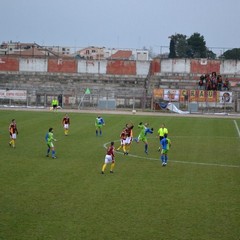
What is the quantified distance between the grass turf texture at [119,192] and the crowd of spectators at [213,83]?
4264cm

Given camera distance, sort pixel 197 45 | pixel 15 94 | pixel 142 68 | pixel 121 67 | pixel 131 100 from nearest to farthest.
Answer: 1. pixel 15 94
2. pixel 131 100
3. pixel 142 68
4. pixel 121 67
5. pixel 197 45

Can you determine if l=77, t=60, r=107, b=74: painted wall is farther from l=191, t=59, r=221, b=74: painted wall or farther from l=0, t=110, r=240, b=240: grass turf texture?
l=0, t=110, r=240, b=240: grass turf texture

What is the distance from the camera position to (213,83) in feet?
258

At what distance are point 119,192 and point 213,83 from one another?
60.4m

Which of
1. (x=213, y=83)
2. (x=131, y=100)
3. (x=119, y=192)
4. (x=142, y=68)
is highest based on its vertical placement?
(x=142, y=68)

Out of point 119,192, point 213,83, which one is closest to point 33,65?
point 213,83

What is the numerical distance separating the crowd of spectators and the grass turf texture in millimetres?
42636

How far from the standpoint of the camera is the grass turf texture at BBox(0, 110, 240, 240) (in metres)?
15.7

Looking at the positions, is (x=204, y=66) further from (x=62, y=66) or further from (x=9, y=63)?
(x=9, y=63)

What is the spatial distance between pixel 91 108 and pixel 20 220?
56654 millimetres

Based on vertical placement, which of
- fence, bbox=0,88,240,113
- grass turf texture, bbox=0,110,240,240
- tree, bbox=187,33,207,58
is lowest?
grass turf texture, bbox=0,110,240,240

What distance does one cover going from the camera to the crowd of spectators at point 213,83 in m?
78.5

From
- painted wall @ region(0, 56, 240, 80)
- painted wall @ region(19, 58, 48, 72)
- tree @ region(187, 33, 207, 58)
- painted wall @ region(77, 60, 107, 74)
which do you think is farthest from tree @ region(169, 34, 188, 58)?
painted wall @ region(19, 58, 48, 72)

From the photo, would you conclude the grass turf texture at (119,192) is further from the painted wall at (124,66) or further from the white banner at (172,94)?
the painted wall at (124,66)
